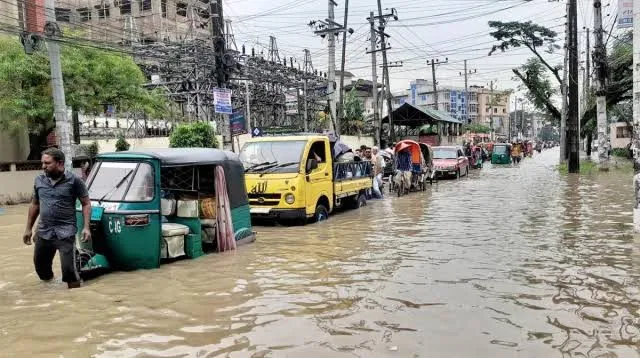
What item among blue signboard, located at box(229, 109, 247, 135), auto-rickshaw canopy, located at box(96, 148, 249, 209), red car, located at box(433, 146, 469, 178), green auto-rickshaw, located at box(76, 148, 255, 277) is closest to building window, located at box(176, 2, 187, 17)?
red car, located at box(433, 146, 469, 178)

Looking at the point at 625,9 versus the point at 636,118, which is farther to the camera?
the point at 625,9

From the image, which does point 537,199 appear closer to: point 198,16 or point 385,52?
point 385,52

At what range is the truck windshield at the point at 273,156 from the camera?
1254 centimetres

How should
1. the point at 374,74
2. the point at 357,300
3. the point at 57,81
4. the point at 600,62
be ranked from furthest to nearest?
1. the point at 374,74
2. the point at 600,62
3. the point at 57,81
4. the point at 357,300

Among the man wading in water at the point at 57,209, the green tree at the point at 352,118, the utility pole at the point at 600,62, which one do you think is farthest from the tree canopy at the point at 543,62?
the man wading in water at the point at 57,209

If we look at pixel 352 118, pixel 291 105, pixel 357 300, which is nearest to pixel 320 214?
pixel 357 300

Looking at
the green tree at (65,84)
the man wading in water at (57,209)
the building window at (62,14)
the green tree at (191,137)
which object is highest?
the building window at (62,14)

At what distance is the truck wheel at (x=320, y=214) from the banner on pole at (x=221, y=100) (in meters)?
5.27

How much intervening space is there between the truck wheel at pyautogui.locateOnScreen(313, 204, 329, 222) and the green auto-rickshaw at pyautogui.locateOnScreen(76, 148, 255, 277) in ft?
11.4

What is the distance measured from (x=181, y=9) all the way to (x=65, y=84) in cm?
3377

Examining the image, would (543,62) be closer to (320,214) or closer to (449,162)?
(449,162)

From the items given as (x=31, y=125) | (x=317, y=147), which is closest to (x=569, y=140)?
(x=317, y=147)

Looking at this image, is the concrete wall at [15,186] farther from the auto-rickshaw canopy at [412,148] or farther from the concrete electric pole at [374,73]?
the concrete electric pole at [374,73]

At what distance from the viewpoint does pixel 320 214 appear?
44.4ft
